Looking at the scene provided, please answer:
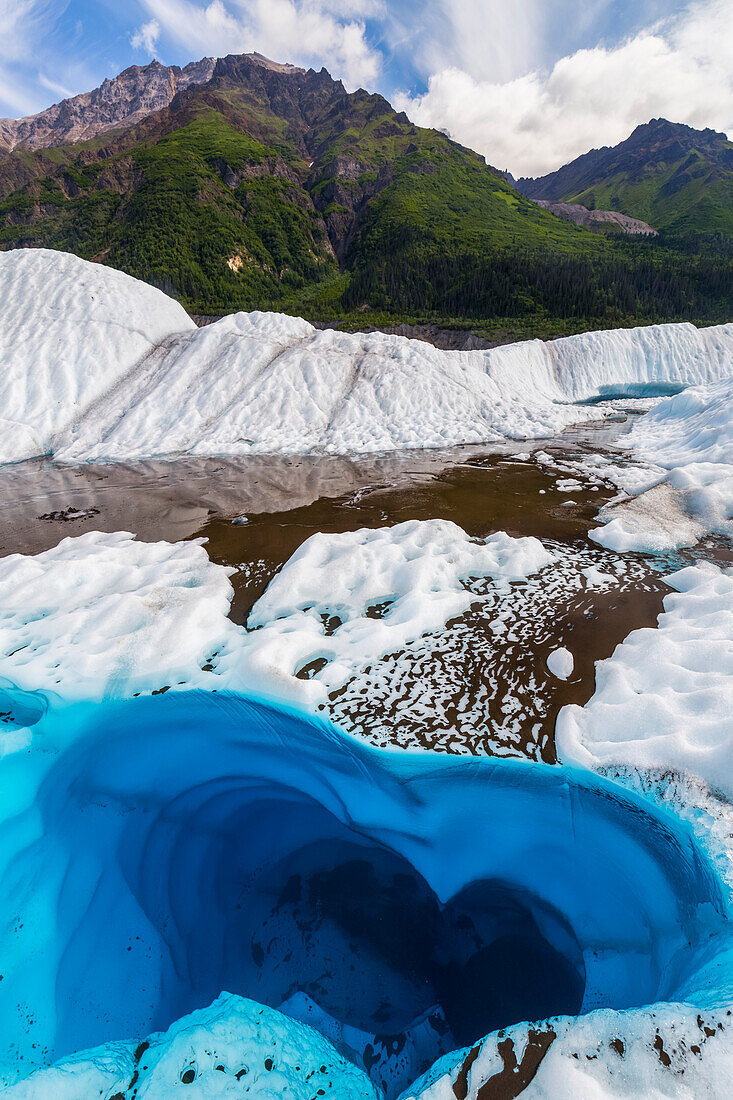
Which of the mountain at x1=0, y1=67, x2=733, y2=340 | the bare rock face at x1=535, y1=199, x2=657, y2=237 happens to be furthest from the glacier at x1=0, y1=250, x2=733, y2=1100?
the bare rock face at x1=535, y1=199, x2=657, y2=237

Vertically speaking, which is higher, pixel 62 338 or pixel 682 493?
pixel 62 338

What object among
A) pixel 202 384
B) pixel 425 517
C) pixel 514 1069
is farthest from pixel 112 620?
pixel 202 384

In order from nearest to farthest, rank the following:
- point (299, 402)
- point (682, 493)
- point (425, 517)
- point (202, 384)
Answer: point (682, 493), point (425, 517), point (299, 402), point (202, 384)

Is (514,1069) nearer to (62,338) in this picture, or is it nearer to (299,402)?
(299,402)

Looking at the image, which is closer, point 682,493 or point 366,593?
point 366,593

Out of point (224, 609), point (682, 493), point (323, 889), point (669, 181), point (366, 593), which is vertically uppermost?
point (669, 181)

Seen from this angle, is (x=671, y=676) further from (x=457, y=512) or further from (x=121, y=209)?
(x=121, y=209)

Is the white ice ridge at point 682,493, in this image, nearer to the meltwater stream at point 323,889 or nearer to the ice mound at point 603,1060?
the meltwater stream at point 323,889
